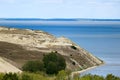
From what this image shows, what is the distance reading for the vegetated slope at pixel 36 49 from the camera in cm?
9769

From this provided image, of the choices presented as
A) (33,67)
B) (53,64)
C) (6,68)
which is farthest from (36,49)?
(6,68)

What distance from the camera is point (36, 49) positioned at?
108375mm

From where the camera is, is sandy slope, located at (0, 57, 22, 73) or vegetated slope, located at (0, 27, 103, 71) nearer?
sandy slope, located at (0, 57, 22, 73)

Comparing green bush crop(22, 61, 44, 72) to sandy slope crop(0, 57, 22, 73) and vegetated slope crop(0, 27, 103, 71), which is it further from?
vegetated slope crop(0, 27, 103, 71)

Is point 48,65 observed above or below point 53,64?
below

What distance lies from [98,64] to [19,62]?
19834 millimetres

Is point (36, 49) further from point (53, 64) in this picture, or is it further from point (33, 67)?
point (33, 67)

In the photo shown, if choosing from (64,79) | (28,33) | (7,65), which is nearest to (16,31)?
(28,33)

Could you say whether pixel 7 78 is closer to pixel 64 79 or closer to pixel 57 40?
pixel 64 79

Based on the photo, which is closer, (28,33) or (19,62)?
(19,62)

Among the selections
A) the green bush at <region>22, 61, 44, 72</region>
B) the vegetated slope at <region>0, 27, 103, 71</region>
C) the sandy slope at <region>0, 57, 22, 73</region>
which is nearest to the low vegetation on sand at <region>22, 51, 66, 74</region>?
the green bush at <region>22, 61, 44, 72</region>

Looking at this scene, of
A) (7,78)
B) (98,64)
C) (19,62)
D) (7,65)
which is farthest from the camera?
(98,64)

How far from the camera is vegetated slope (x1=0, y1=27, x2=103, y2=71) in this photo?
97.7 meters

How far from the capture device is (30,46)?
4395 inches
